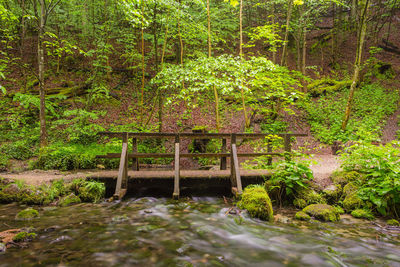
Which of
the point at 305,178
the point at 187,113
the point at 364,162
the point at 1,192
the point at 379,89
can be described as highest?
the point at 379,89

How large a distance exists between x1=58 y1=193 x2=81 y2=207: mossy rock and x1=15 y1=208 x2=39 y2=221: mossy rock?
0.72 metres

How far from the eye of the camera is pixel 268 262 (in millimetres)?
3377

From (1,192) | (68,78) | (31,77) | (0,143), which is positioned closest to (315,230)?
(1,192)

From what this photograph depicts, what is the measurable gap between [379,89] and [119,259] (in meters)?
20.1

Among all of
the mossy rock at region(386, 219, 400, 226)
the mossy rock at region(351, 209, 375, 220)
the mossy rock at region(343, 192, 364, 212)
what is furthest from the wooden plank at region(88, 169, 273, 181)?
the mossy rock at region(386, 219, 400, 226)

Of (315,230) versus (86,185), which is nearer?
(315,230)

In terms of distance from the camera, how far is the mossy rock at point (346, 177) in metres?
6.01

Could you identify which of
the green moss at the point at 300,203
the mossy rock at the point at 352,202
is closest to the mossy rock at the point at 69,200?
the green moss at the point at 300,203

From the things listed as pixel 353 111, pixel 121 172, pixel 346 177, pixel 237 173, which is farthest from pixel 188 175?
pixel 353 111

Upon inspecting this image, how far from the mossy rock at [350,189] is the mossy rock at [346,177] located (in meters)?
0.20

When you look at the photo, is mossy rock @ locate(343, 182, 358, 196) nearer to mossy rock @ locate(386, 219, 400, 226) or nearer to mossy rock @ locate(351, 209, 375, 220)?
mossy rock @ locate(351, 209, 375, 220)

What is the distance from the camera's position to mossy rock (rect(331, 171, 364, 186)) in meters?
6.01

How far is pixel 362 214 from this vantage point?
506cm

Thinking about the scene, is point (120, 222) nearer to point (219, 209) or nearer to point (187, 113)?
point (219, 209)
